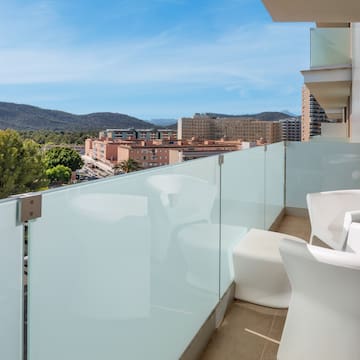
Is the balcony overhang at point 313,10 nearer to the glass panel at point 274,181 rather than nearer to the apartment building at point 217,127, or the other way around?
the glass panel at point 274,181

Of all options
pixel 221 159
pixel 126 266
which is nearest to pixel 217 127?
pixel 221 159

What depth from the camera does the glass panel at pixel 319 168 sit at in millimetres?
4727

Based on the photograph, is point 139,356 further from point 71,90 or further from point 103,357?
point 71,90

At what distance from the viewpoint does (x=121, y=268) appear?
121 centimetres

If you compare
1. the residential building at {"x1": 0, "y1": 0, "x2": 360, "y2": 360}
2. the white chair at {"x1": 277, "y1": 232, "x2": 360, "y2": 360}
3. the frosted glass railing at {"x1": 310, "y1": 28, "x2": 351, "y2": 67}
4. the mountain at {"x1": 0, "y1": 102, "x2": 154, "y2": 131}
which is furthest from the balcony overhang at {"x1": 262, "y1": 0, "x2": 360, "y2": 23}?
the mountain at {"x1": 0, "y1": 102, "x2": 154, "y2": 131}

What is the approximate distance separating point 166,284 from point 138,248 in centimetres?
32

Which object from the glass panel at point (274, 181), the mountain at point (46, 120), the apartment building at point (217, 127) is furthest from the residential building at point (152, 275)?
the apartment building at point (217, 127)

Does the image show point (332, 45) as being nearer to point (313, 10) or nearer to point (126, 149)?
point (313, 10)

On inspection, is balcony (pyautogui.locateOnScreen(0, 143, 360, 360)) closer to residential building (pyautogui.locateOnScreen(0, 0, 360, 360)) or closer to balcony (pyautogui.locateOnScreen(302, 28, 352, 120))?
residential building (pyautogui.locateOnScreen(0, 0, 360, 360))

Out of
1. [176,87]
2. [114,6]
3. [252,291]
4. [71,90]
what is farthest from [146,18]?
[252,291]

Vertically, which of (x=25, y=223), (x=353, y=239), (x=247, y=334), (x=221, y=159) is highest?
(x=221, y=159)

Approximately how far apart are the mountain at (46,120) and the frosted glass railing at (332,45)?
883cm

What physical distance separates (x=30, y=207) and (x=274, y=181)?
397 cm

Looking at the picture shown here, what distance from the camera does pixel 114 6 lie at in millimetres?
37031
